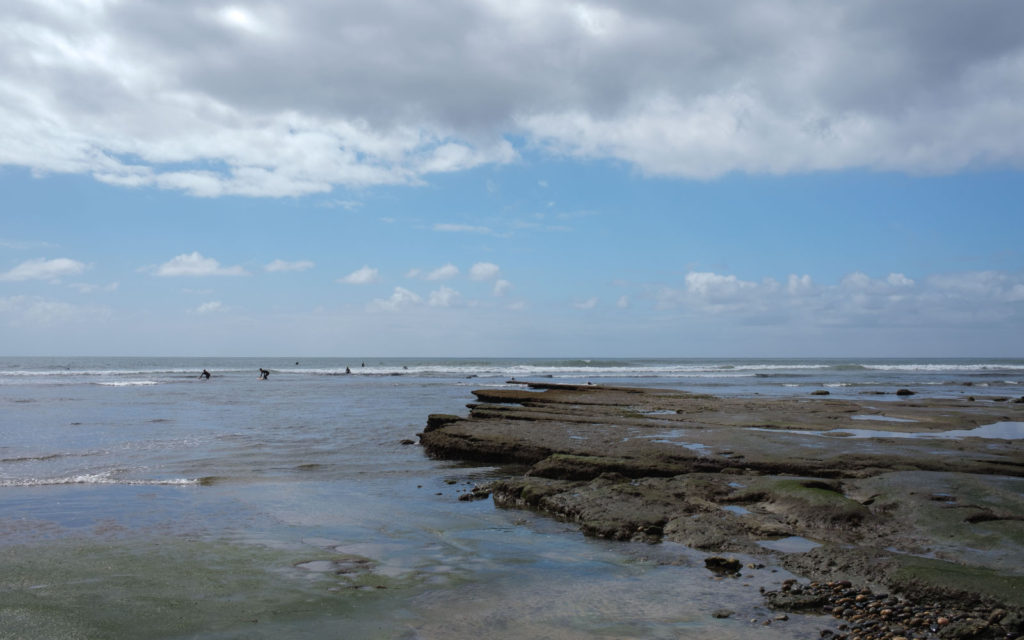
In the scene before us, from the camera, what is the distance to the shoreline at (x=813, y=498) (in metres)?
5.42

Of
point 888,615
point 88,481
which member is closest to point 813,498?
point 888,615

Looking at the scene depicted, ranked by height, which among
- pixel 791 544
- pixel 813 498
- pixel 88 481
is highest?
pixel 813 498

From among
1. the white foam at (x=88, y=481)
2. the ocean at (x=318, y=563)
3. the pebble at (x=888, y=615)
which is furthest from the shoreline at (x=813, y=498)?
the white foam at (x=88, y=481)

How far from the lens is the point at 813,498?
8219mm

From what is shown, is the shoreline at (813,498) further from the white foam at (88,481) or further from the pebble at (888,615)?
the white foam at (88,481)

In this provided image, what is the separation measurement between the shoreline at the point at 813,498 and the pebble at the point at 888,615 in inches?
0.6

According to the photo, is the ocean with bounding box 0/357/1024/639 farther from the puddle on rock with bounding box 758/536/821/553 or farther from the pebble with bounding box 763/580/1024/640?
the puddle on rock with bounding box 758/536/821/553

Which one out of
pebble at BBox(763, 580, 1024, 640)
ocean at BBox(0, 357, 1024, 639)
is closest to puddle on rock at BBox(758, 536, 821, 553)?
ocean at BBox(0, 357, 1024, 639)

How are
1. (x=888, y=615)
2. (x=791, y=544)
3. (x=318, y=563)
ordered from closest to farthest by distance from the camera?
(x=888, y=615), (x=318, y=563), (x=791, y=544)

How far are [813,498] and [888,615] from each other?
3340mm

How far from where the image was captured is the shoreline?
542 cm

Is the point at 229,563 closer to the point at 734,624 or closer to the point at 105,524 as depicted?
the point at 105,524

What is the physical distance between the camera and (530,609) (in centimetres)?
536

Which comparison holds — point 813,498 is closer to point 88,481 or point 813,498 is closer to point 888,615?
point 888,615
